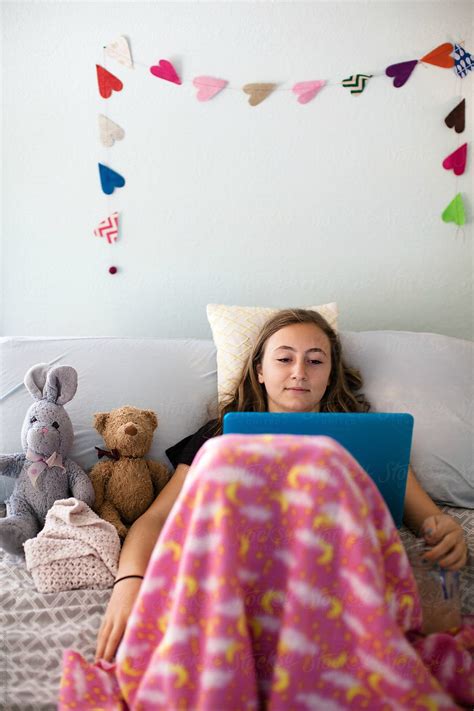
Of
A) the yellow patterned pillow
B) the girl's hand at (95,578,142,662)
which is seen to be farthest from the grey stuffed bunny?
the yellow patterned pillow

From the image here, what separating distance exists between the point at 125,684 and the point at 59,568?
0.40 m

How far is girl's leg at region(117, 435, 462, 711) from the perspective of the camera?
2.40ft

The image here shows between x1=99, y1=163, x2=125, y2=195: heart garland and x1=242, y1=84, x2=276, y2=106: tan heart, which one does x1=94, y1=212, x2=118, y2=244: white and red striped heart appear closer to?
x1=99, y1=163, x2=125, y2=195: heart garland

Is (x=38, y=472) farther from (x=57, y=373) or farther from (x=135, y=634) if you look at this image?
(x=135, y=634)

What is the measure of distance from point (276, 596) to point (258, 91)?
64.3 inches

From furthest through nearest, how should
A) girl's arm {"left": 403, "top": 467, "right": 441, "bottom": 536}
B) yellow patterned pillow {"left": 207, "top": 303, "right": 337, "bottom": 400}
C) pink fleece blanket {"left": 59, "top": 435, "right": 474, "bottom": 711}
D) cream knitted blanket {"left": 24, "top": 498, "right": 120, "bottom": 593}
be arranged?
1. yellow patterned pillow {"left": 207, "top": 303, "right": 337, "bottom": 400}
2. girl's arm {"left": 403, "top": 467, "right": 441, "bottom": 536}
3. cream knitted blanket {"left": 24, "top": 498, "right": 120, "bottom": 593}
4. pink fleece blanket {"left": 59, "top": 435, "right": 474, "bottom": 711}

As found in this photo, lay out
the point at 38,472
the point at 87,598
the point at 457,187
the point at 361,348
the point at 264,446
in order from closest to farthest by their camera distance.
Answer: the point at 264,446, the point at 87,598, the point at 38,472, the point at 361,348, the point at 457,187

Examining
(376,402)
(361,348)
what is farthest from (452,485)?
(361,348)

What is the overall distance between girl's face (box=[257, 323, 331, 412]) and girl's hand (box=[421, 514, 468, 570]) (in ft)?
1.36

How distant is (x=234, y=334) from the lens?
1675 mm

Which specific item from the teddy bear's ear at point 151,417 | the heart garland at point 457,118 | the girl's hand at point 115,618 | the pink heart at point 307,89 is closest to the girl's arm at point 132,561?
the girl's hand at point 115,618

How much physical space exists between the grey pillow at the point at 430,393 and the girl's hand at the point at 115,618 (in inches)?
30.4

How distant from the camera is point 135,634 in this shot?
0.78 metres

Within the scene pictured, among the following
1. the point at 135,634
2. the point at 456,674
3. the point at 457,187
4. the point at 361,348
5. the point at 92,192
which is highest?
the point at 92,192
